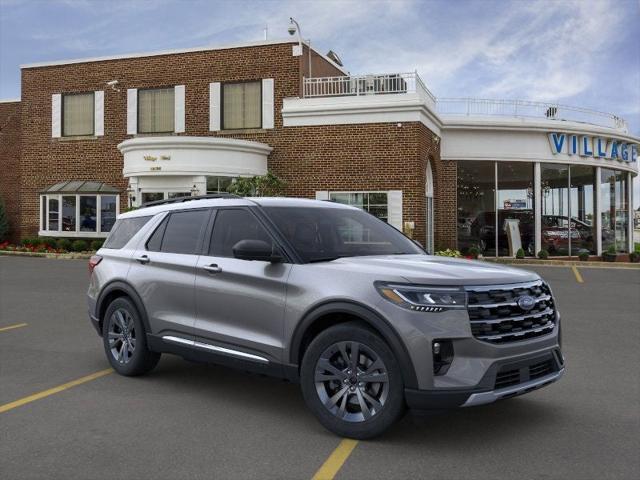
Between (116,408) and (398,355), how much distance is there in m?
2.55

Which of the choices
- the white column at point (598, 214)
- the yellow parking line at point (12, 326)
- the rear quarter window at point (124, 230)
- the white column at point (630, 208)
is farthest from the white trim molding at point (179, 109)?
the white column at point (630, 208)

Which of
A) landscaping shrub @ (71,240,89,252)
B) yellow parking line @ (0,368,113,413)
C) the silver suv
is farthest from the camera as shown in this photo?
landscaping shrub @ (71,240,89,252)

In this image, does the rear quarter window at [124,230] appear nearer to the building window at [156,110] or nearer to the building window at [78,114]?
the building window at [156,110]

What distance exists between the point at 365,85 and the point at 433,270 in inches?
721

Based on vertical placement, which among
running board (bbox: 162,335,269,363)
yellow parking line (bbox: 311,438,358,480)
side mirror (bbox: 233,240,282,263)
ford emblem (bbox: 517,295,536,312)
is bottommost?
yellow parking line (bbox: 311,438,358,480)

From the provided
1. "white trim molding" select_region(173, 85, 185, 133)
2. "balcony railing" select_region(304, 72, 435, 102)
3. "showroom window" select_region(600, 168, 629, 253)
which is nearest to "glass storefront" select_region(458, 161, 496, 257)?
"balcony railing" select_region(304, 72, 435, 102)

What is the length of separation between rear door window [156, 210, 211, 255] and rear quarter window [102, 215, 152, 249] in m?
0.43

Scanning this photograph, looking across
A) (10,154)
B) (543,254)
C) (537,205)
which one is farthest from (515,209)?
(10,154)

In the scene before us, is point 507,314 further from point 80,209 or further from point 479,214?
point 80,209

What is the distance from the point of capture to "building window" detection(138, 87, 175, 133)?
24766mm

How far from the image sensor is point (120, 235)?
6965 mm

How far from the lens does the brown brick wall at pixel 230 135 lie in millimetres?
21109

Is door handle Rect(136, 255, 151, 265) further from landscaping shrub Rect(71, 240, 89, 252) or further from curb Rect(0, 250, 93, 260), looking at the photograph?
landscaping shrub Rect(71, 240, 89, 252)

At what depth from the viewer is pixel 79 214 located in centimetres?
2502
